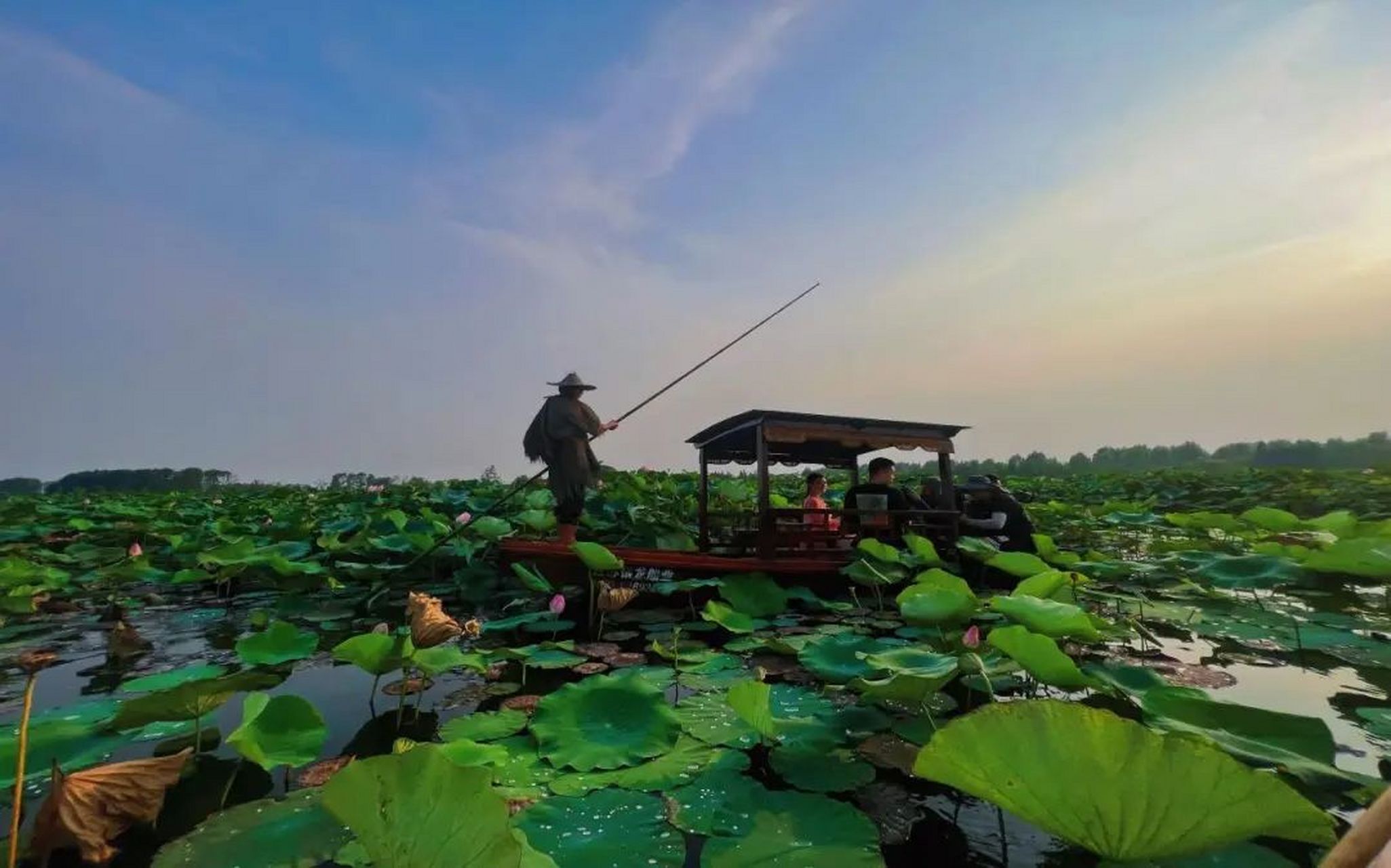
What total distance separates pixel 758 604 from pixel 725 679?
1586 mm

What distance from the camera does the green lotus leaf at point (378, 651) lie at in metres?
2.02

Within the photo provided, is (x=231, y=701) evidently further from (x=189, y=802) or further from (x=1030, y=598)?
(x=1030, y=598)

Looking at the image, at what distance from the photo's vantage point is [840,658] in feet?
8.04

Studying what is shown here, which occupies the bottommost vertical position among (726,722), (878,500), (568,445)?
(726,722)

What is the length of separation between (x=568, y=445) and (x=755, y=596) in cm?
214

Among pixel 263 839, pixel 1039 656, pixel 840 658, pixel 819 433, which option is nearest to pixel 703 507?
pixel 819 433

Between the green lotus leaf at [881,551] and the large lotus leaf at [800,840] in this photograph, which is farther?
the green lotus leaf at [881,551]

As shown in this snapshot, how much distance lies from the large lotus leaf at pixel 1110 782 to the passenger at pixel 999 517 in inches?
185

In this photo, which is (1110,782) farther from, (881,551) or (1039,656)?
(881,551)

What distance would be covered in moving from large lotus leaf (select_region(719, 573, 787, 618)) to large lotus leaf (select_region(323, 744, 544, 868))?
10.7 feet

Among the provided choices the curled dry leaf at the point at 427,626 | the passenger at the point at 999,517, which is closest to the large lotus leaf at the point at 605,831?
the curled dry leaf at the point at 427,626

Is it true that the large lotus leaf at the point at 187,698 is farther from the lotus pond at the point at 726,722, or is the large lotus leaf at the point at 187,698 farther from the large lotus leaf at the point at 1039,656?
the large lotus leaf at the point at 1039,656

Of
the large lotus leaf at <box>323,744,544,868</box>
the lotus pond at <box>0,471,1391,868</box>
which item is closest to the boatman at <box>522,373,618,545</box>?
the lotus pond at <box>0,471,1391,868</box>

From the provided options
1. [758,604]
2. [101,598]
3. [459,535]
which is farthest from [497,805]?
[101,598]
